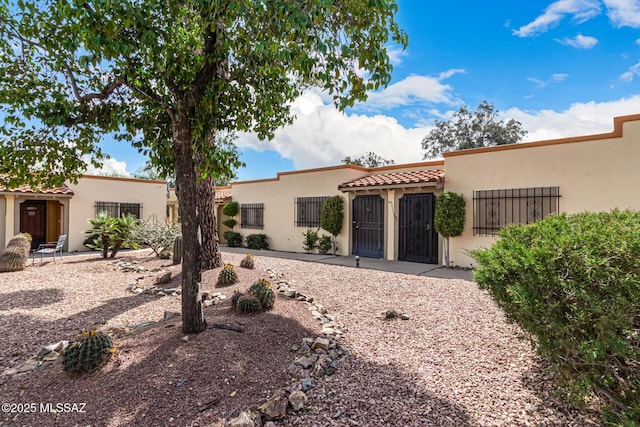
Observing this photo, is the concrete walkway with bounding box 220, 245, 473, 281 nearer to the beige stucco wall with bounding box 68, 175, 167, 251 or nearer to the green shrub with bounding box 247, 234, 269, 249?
the green shrub with bounding box 247, 234, 269, 249

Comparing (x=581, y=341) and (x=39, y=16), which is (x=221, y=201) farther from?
Result: (x=581, y=341)

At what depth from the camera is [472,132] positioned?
25672 mm

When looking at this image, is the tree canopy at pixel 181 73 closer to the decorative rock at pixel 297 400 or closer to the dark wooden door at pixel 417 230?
the decorative rock at pixel 297 400

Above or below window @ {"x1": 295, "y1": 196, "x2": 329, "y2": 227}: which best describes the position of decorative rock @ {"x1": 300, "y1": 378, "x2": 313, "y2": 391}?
below

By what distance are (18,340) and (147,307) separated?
169 centimetres

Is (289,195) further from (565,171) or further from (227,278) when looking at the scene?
(565,171)

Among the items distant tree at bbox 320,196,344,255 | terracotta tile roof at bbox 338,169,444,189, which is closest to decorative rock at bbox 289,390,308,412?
terracotta tile roof at bbox 338,169,444,189

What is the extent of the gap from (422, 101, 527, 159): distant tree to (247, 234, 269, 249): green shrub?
17793mm

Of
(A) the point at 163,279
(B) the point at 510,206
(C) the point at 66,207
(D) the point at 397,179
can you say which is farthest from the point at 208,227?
(C) the point at 66,207

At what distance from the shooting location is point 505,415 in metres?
2.53

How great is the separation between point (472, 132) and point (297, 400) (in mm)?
27530

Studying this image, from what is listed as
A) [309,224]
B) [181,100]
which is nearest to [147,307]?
[181,100]

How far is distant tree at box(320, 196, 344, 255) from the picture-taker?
12.0 meters

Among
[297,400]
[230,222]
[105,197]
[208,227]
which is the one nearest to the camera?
[297,400]
